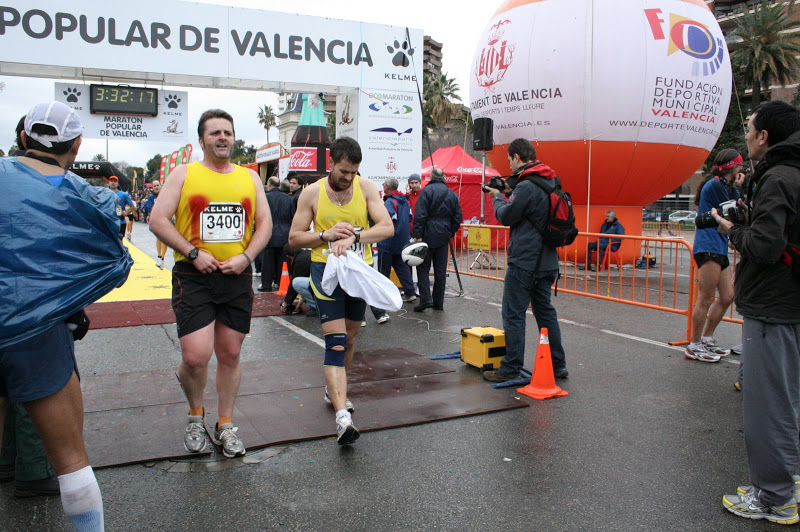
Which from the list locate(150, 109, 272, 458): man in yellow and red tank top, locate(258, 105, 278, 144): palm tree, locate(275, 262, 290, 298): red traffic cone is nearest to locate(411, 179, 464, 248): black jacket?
locate(275, 262, 290, 298): red traffic cone

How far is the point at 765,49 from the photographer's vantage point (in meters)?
43.4

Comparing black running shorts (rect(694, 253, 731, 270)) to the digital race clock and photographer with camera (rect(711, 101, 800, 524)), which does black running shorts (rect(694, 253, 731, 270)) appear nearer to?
photographer with camera (rect(711, 101, 800, 524))

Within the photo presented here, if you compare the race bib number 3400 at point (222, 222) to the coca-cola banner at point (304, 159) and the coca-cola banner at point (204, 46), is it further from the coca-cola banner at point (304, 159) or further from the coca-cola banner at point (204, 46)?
the coca-cola banner at point (304, 159)

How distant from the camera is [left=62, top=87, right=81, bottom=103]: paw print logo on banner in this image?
1188 centimetres

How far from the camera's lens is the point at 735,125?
157ft

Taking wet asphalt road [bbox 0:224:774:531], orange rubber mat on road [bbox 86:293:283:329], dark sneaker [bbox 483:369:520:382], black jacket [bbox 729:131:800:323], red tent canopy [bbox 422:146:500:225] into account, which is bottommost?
wet asphalt road [bbox 0:224:774:531]

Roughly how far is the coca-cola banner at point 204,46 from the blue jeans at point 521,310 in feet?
27.1

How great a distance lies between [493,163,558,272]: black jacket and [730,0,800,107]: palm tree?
4548 cm

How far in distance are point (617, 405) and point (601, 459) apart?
114 cm

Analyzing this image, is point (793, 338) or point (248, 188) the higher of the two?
point (248, 188)

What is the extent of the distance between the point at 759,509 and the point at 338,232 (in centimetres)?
280

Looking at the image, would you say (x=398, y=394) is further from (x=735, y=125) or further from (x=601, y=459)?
(x=735, y=125)

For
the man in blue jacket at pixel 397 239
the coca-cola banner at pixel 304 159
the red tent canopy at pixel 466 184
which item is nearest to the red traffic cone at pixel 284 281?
the man in blue jacket at pixel 397 239

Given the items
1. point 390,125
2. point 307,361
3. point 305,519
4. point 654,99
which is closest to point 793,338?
point 305,519
